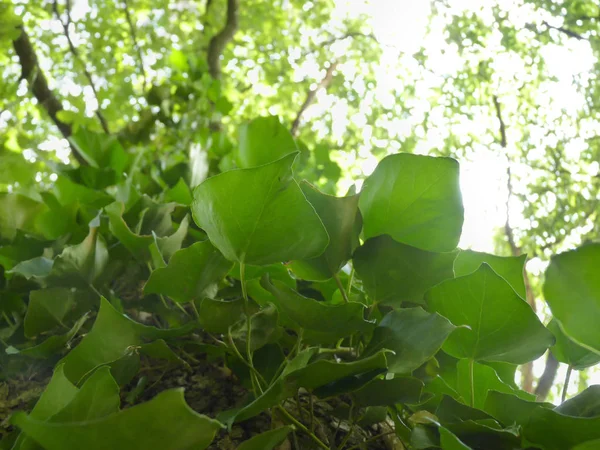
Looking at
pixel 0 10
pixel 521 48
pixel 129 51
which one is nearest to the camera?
pixel 0 10

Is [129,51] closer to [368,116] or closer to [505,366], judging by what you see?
[368,116]

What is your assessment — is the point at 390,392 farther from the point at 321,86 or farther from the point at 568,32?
the point at 568,32

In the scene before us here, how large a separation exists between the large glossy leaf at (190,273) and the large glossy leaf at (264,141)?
196mm

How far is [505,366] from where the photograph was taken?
363mm

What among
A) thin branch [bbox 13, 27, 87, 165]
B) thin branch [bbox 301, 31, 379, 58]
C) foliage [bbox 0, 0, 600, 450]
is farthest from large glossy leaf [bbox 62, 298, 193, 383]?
thin branch [bbox 301, 31, 379, 58]

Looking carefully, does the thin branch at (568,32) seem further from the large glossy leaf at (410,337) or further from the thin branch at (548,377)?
the large glossy leaf at (410,337)

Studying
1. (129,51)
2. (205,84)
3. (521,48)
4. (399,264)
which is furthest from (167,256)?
(521,48)

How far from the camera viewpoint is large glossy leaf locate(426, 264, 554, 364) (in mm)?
266

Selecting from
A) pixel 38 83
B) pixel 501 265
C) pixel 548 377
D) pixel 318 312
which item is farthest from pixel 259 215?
pixel 548 377

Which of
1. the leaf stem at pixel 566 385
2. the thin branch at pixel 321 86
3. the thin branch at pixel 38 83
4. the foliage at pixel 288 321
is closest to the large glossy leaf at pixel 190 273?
the foliage at pixel 288 321

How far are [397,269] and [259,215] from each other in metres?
0.10

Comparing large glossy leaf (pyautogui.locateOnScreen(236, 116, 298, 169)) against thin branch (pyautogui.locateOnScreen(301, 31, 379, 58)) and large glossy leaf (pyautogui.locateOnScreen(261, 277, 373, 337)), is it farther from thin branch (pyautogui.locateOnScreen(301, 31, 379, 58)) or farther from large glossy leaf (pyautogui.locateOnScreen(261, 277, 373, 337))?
thin branch (pyautogui.locateOnScreen(301, 31, 379, 58))

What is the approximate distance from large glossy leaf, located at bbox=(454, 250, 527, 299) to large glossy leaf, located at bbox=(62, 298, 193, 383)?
0.20 m

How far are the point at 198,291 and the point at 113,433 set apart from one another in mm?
140
